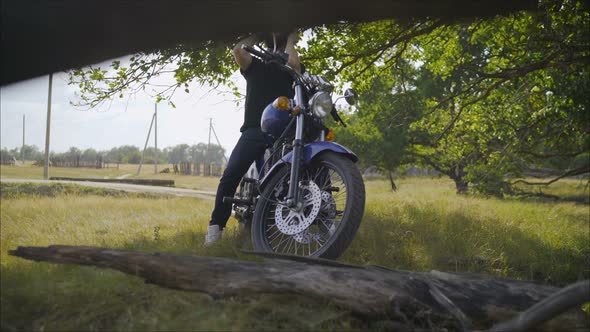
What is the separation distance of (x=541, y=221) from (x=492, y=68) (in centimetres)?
276

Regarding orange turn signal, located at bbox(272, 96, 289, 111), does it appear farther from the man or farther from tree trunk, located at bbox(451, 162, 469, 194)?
tree trunk, located at bbox(451, 162, 469, 194)

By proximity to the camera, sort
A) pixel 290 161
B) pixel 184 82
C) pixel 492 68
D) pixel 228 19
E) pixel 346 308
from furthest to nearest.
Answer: pixel 492 68 < pixel 184 82 < pixel 228 19 < pixel 290 161 < pixel 346 308

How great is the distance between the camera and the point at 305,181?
3.27m

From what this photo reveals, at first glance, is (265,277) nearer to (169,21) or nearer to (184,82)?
(169,21)

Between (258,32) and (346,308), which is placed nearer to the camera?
(346,308)

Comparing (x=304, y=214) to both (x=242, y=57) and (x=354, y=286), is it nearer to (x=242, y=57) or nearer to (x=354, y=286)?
(x=354, y=286)

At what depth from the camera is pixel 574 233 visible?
5699mm

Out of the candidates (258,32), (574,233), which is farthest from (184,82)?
(574,233)

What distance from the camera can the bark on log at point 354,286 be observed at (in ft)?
7.20

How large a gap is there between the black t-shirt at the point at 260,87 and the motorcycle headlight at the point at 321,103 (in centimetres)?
79

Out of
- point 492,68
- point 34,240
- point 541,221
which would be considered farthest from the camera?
point 492,68

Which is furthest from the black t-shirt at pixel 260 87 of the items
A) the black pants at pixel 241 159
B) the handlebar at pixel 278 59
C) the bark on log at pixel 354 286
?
the bark on log at pixel 354 286

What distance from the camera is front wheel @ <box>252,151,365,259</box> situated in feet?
9.49

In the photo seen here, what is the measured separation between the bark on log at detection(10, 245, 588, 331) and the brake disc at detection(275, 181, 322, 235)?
628 mm
